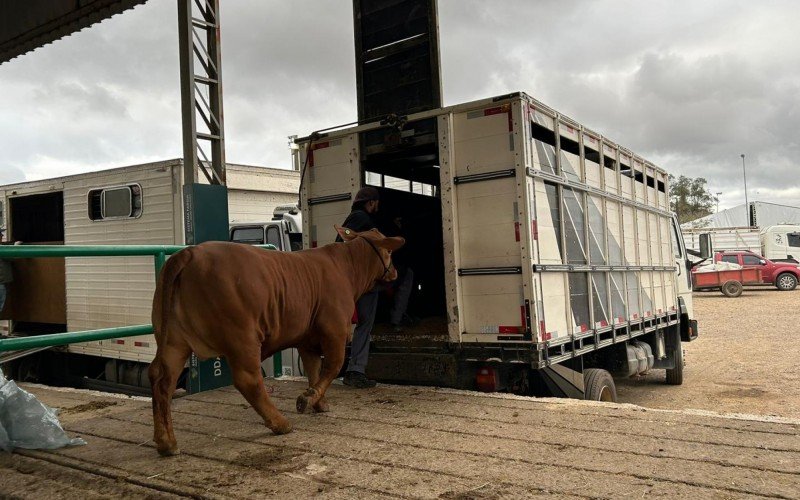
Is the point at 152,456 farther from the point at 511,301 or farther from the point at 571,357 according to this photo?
the point at 571,357

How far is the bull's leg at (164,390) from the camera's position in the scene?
11.9 ft

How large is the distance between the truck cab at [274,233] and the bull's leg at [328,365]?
454 centimetres

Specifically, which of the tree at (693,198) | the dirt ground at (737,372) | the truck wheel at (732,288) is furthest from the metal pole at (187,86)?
the tree at (693,198)

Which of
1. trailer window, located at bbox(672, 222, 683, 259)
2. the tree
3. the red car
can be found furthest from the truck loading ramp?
the tree

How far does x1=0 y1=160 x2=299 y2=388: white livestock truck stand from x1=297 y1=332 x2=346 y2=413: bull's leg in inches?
153

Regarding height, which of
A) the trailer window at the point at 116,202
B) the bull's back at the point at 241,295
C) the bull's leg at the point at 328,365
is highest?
the trailer window at the point at 116,202

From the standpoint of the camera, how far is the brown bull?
3.71 m

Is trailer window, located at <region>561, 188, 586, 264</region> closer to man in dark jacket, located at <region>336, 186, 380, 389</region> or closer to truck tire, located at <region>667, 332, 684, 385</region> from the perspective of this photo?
man in dark jacket, located at <region>336, 186, 380, 389</region>

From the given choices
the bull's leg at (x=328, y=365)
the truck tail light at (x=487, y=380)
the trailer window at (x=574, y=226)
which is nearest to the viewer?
the bull's leg at (x=328, y=365)

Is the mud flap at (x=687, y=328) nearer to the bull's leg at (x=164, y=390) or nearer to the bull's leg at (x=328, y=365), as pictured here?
the bull's leg at (x=328, y=365)

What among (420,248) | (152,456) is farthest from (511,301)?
(152,456)

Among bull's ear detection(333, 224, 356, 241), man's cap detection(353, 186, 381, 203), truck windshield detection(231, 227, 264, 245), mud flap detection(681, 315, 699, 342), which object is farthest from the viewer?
mud flap detection(681, 315, 699, 342)

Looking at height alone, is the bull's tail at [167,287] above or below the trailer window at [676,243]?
below

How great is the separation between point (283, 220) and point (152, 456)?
19.0 ft
